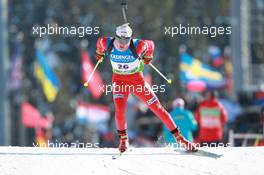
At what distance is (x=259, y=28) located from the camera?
39.1 meters

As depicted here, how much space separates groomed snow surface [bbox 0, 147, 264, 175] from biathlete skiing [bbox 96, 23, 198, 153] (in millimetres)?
470

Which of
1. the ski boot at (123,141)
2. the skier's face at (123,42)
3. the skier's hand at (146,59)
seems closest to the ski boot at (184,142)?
the ski boot at (123,141)

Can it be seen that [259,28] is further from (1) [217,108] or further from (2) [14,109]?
(1) [217,108]

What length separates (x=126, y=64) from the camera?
12.9m

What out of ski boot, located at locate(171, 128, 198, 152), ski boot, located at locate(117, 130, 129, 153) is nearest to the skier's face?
ski boot, located at locate(117, 130, 129, 153)

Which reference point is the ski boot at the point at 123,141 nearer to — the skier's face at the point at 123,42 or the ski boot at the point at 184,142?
the ski boot at the point at 184,142

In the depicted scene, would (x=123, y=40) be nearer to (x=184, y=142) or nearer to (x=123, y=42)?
(x=123, y=42)

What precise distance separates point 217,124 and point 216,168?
5.38 meters

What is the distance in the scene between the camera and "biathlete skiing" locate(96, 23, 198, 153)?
12812mm

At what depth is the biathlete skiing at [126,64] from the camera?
12.8 m

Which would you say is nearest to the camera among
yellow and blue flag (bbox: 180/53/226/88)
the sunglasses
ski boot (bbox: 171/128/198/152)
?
the sunglasses

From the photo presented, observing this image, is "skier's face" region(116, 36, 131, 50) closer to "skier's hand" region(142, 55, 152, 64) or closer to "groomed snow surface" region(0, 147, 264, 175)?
"skier's hand" region(142, 55, 152, 64)

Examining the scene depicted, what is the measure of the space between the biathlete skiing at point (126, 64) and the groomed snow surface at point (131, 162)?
18.5 inches

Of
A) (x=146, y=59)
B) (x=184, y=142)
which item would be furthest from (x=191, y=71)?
(x=146, y=59)
